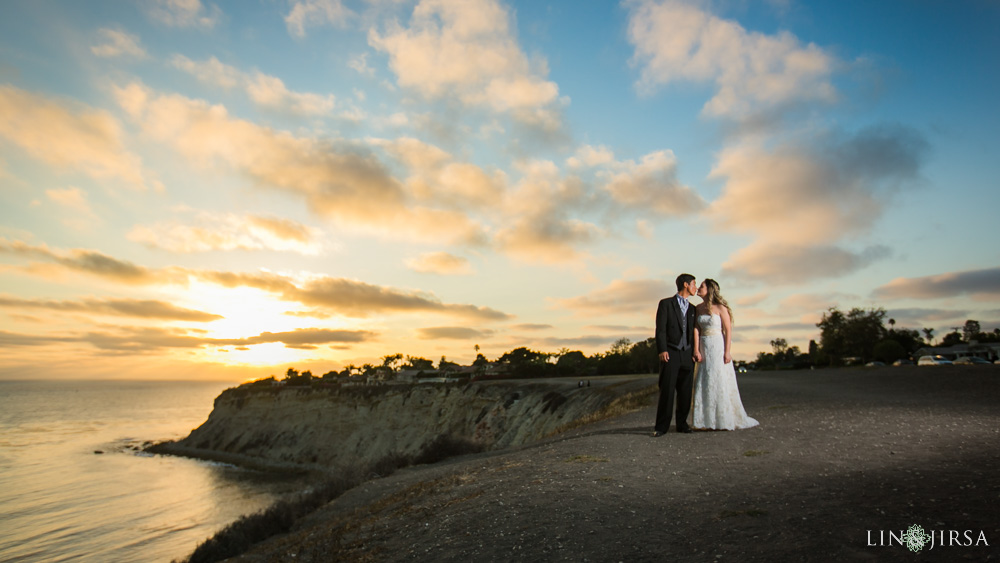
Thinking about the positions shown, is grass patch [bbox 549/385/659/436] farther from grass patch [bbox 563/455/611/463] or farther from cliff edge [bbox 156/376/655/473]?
grass patch [bbox 563/455/611/463]

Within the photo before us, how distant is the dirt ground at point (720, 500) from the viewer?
459 centimetres

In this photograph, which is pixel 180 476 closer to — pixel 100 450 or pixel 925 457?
pixel 100 450

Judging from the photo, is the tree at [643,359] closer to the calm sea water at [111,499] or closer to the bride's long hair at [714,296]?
the calm sea water at [111,499]

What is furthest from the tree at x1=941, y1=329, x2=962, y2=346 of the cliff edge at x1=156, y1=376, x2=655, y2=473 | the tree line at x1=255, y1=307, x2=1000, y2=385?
the cliff edge at x1=156, y1=376, x2=655, y2=473

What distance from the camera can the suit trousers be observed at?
11.3 m

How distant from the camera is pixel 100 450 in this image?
66500mm

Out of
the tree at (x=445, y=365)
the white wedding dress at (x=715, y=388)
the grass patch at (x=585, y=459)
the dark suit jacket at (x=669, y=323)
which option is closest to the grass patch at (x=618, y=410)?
Result: the white wedding dress at (x=715, y=388)

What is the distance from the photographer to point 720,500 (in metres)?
5.99

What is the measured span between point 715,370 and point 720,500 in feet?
19.4

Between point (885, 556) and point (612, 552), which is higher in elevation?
point (885, 556)

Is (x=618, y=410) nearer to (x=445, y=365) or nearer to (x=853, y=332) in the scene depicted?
(x=853, y=332)

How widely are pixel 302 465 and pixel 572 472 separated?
58022 mm

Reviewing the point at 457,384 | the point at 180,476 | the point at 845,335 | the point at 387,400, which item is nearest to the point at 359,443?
the point at 387,400

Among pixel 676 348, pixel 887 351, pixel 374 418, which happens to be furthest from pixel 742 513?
pixel 887 351
